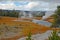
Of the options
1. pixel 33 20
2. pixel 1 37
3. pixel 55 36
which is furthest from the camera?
pixel 33 20

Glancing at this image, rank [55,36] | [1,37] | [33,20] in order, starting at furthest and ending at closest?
1. [33,20]
2. [1,37]
3. [55,36]

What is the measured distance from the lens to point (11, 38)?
5.99 m

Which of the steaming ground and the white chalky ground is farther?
the steaming ground

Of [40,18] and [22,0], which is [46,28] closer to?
[40,18]

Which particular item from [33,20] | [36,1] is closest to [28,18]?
[33,20]

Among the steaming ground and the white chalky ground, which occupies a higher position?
the steaming ground

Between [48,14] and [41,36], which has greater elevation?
[48,14]

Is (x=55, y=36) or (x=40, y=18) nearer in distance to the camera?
(x=55, y=36)

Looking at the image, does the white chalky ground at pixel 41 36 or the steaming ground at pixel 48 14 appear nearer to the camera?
the white chalky ground at pixel 41 36

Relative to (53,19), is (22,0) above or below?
above

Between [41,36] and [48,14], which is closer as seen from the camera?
[41,36]

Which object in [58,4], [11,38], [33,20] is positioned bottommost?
[11,38]

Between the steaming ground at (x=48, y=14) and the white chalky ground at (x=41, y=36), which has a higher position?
the steaming ground at (x=48, y=14)

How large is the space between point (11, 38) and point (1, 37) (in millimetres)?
351
